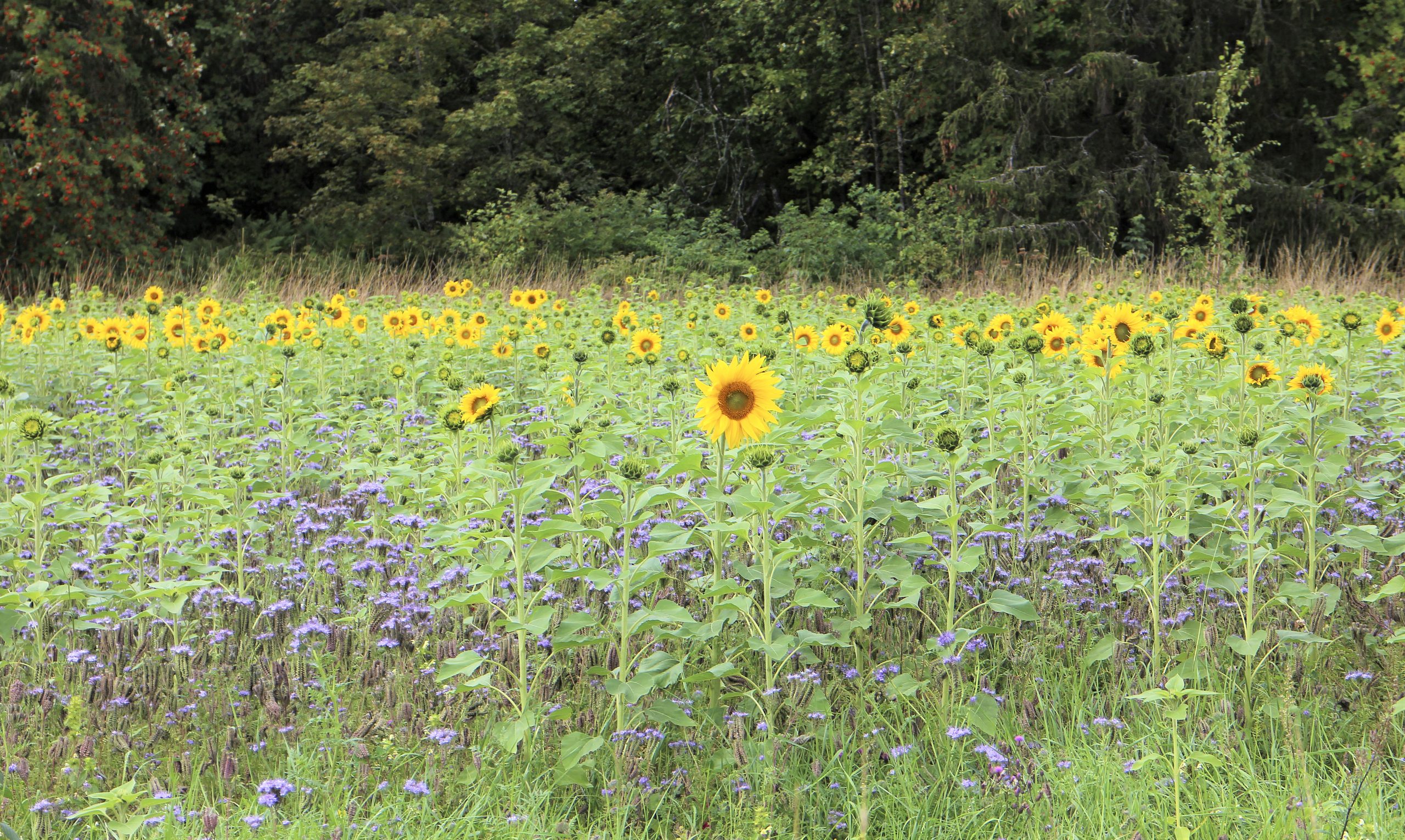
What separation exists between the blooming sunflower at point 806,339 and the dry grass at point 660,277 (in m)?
5.09

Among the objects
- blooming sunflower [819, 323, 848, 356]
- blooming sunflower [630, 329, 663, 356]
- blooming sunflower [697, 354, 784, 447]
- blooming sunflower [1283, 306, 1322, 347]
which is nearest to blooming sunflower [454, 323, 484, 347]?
blooming sunflower [630, 329, 663, 356]

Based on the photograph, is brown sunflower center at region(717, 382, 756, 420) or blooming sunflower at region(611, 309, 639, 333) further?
blooming sunflower at region(611, 309, 639, 333)

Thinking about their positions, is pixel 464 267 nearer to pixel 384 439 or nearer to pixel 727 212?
pixel 727 212

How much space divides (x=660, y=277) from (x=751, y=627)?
1199cm

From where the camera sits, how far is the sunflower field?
7.49 ft

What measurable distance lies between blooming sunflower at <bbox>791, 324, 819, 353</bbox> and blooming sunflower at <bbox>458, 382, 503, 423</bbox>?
2260mm

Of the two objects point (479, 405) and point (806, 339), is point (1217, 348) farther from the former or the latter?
point (479, 405)

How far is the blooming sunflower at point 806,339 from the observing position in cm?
511

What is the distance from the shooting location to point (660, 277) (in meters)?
14.5

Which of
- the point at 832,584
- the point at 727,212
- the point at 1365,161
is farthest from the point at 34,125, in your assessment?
the point at 1365,161

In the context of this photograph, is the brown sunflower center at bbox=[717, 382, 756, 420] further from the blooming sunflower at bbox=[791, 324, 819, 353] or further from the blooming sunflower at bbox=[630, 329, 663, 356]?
the blooming sunflower at bbox=[791, 324, 819, 353]

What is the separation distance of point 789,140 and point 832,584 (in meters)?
19.8

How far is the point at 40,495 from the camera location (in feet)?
9.16

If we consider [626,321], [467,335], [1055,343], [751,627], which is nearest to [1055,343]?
[1055,343]
